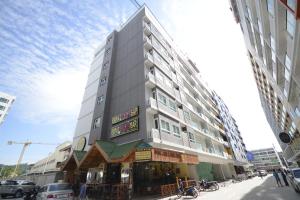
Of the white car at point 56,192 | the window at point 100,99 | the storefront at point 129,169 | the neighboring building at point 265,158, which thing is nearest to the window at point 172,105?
the storefront at point 129,169

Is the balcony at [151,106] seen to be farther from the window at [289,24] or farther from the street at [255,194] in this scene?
the window at [289,24]

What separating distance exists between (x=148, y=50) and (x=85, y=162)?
1603 centimetres

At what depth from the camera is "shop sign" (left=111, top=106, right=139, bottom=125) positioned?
1779 cm

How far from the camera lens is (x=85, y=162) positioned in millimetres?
16703

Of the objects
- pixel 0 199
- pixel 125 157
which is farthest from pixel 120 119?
pixel 0 199

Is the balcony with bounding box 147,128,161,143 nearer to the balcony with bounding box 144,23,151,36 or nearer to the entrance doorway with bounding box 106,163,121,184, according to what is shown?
the entrance doorway with bounding box 106,163,121,184

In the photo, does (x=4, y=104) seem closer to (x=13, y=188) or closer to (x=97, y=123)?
(x=13, y=188)

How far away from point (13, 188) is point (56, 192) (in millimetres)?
12154

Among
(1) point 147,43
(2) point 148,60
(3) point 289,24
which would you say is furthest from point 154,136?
(1) point 147,43

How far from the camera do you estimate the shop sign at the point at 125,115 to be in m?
17.8

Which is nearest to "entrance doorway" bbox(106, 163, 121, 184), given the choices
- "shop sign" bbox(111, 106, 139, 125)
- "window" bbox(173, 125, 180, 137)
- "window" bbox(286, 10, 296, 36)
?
"shop sign" bbox(111, 106, 139, 125)

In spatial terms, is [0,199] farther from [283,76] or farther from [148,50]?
[283,76]

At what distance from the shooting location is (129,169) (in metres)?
15.3

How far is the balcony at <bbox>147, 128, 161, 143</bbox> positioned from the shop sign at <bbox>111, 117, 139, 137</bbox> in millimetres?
1531
